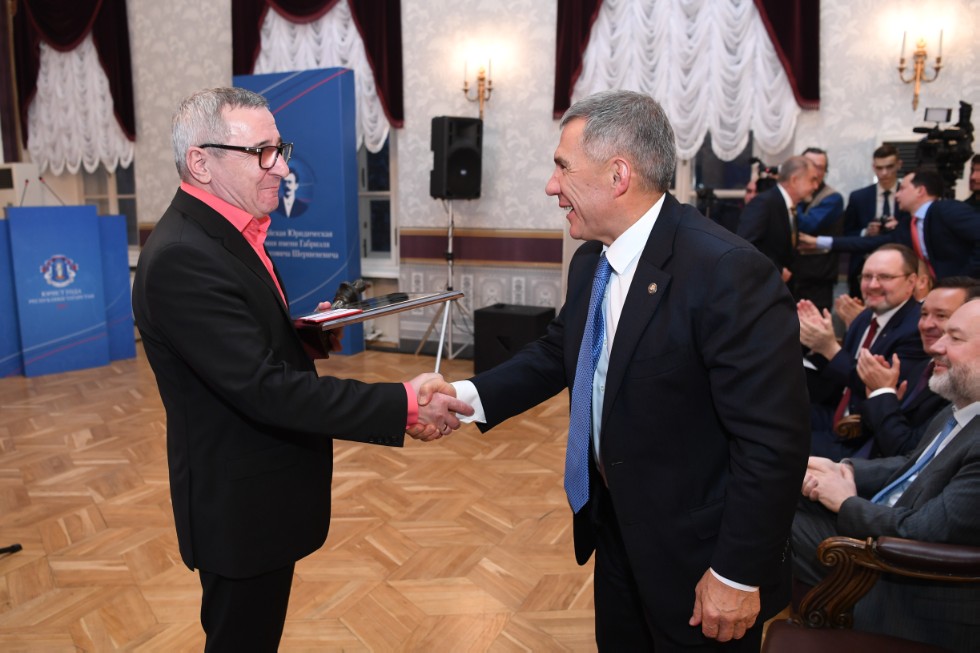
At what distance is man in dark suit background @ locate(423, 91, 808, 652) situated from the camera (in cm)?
123

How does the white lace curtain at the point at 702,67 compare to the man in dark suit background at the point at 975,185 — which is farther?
the white lace curtain at the point at 702,67

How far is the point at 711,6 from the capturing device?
5645 mm

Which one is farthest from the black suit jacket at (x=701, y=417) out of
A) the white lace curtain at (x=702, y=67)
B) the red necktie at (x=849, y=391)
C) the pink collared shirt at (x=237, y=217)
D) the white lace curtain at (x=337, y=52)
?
the white lace curtain at (x=337, y=52)

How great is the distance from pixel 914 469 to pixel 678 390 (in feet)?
3.98

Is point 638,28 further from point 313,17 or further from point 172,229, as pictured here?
point 172,229

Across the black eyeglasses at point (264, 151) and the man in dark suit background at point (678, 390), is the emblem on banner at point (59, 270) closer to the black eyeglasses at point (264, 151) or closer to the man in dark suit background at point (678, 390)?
the black eyeglasses at point (264, 151)

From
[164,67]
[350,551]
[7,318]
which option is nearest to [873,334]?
[350,551]

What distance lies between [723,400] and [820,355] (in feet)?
7.69

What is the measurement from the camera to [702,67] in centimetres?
570

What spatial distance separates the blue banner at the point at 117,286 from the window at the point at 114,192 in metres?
2.43

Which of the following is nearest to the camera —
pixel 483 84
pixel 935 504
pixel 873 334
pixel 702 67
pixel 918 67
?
pixel 935 504

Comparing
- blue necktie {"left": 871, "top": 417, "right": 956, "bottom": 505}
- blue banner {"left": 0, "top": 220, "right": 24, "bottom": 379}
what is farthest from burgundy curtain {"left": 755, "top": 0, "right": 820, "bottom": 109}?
blue banner {"left": 0, "top": 220, "right": 24, "bottom": 379}

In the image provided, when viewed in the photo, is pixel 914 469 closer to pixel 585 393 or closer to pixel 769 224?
pixel 585 393

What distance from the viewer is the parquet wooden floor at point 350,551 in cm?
248
